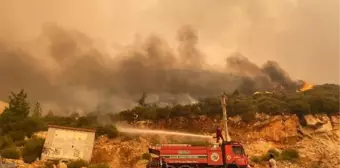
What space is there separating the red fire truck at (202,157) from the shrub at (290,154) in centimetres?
1471

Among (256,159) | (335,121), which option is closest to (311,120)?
(335,121)

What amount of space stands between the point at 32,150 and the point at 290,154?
80.8 ft

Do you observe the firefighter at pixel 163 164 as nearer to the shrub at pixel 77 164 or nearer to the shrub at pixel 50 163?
the shrub at pixel 77 164

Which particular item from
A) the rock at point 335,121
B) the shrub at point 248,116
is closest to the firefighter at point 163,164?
the shrub at point 248,116

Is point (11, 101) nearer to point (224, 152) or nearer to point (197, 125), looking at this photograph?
point (197, 125)

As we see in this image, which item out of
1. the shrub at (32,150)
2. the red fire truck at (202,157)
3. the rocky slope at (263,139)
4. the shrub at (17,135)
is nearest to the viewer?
the red fire truck at (202,157)

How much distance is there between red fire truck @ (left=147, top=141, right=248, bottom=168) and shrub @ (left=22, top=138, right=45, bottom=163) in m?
14.5

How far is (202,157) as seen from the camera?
21.0 metres

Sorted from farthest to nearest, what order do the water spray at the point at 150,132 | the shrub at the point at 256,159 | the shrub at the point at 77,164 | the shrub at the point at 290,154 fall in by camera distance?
the water spray at the point at 150,132
the shrub at the point at 290,154
the shrub at the point at 256,159
the shrub at the point at 77,164

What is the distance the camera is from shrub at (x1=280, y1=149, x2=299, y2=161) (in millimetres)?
33906

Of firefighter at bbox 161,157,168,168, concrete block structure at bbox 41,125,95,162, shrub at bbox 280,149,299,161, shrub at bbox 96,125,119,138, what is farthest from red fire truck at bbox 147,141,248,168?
shrub at bbox 96,125,119,138

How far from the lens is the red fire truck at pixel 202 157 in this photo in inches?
821

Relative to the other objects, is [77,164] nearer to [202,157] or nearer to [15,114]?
[202,157]

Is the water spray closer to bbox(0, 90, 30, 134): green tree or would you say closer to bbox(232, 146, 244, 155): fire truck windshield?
bbox(0, 90, 30, 134): green tree
